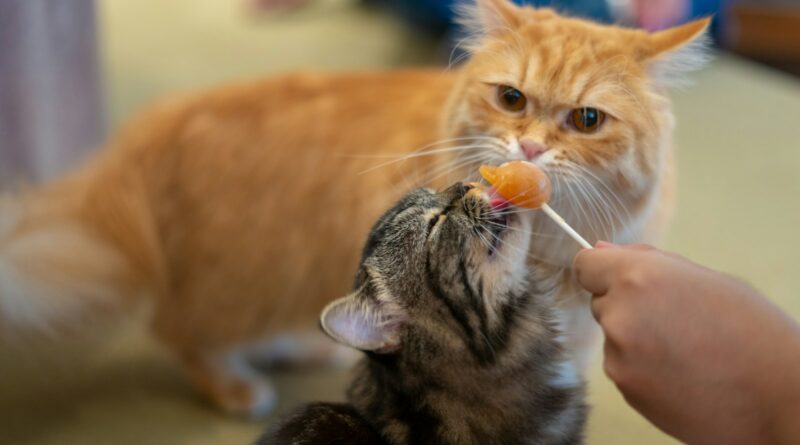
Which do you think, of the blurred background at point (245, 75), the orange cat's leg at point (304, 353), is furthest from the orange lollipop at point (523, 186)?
the orange cat's leg at point (304, 353)

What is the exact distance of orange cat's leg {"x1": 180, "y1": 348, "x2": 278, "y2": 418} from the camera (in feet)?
6.08

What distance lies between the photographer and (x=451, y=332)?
42.0 inches

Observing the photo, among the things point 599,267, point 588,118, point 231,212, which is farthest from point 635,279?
point 231,212

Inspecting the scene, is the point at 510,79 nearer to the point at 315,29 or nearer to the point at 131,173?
the point at 131,173

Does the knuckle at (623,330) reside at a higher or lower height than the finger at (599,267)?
lower

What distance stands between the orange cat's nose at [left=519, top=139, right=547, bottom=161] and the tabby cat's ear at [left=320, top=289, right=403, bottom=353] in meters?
0.30

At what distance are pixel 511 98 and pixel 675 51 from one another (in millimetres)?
268

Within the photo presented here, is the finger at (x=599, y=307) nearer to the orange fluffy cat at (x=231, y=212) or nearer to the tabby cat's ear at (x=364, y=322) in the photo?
the tabby cat's ear at (x=364, y=322)

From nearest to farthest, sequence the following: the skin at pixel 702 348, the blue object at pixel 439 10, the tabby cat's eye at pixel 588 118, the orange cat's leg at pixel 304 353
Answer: the skin at pixel 702 348
the tabby cat's eye at pixel 588 118
the orange cat's leg at pixel 304 353
the blue object at pixel 439 10

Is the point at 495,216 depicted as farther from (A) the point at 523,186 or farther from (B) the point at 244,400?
(B) the point at 244,400

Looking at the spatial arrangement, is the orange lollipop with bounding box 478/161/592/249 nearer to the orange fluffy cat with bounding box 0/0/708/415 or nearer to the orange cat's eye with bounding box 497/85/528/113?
the orange cat's eye with bounding box 497/85/528/113

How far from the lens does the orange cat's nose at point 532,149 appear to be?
3.67 ft

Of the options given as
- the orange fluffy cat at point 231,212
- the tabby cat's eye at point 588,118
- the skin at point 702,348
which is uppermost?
the orange fluffy cat at point 231,212

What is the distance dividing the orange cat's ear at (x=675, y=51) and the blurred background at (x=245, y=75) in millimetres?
621
